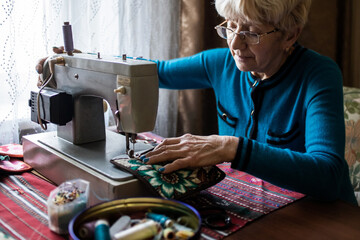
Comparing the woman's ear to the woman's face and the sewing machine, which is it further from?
the sewing machine

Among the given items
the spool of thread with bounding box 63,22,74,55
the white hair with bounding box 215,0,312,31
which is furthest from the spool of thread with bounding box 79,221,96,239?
the white hair with bounding box 215,0,312,31

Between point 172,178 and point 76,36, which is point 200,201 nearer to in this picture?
point 172,178

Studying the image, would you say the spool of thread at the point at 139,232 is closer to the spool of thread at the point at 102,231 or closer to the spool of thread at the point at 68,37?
the spool of thread at the point at 102,231

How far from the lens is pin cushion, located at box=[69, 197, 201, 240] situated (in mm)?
724

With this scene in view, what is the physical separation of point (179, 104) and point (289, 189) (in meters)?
1.26

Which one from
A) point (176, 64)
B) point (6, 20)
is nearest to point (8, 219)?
point (6, 20)

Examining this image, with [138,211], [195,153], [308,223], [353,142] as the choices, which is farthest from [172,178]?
[353,142]

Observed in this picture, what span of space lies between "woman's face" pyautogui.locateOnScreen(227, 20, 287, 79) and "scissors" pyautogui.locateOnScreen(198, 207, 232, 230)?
1.69ft

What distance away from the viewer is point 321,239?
82cm

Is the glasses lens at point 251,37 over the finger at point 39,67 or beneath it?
over

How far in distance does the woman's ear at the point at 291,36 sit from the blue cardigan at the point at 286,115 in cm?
6

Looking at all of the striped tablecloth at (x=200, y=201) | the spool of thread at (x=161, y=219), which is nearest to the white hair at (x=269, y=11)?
the striped tablecloth at (x=200, y=201)

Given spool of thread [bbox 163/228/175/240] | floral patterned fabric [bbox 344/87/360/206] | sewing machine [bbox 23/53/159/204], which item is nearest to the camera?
spool of thread [bbox 163/228/175/240]

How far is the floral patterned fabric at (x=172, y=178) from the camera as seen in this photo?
0.92 meters
